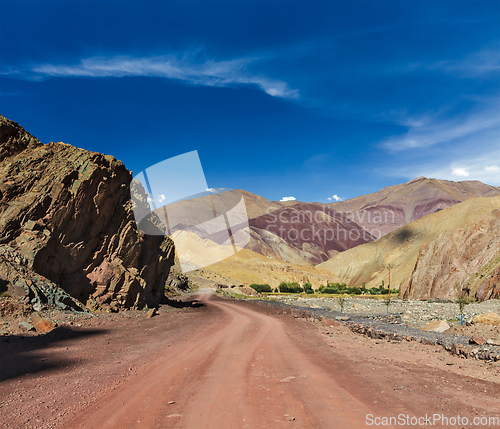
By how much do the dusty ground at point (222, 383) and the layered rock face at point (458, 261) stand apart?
135 ft

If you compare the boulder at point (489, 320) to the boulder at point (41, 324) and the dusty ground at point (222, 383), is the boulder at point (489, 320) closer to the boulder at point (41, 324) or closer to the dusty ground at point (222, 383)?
the dusty ground at point (222, 383)

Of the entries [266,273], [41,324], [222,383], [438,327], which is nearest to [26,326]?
[41,324]

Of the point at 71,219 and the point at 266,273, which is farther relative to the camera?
the point at 266,273

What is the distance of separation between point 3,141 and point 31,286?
1060cm

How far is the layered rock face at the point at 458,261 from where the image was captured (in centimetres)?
4575

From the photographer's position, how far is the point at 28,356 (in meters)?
9.77

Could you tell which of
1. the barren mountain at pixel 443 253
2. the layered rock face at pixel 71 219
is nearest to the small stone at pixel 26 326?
the layered rock face at pixel 71 219

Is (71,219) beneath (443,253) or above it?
above

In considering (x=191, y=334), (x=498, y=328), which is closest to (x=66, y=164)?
(x=191, y=334)

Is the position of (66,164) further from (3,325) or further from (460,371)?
(460,371)

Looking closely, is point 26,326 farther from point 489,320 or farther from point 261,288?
point 261,288

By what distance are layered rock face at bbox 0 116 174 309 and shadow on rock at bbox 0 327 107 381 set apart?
4009 mm

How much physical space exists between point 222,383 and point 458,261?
58111 millimetres

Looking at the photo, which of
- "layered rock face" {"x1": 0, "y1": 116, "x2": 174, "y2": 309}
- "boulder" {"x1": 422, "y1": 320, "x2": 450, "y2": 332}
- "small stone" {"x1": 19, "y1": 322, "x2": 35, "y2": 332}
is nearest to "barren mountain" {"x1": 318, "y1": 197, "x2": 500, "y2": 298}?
"boulder" {"x1": 422, "y1": 320, "x2": 450, "y2": 332}
